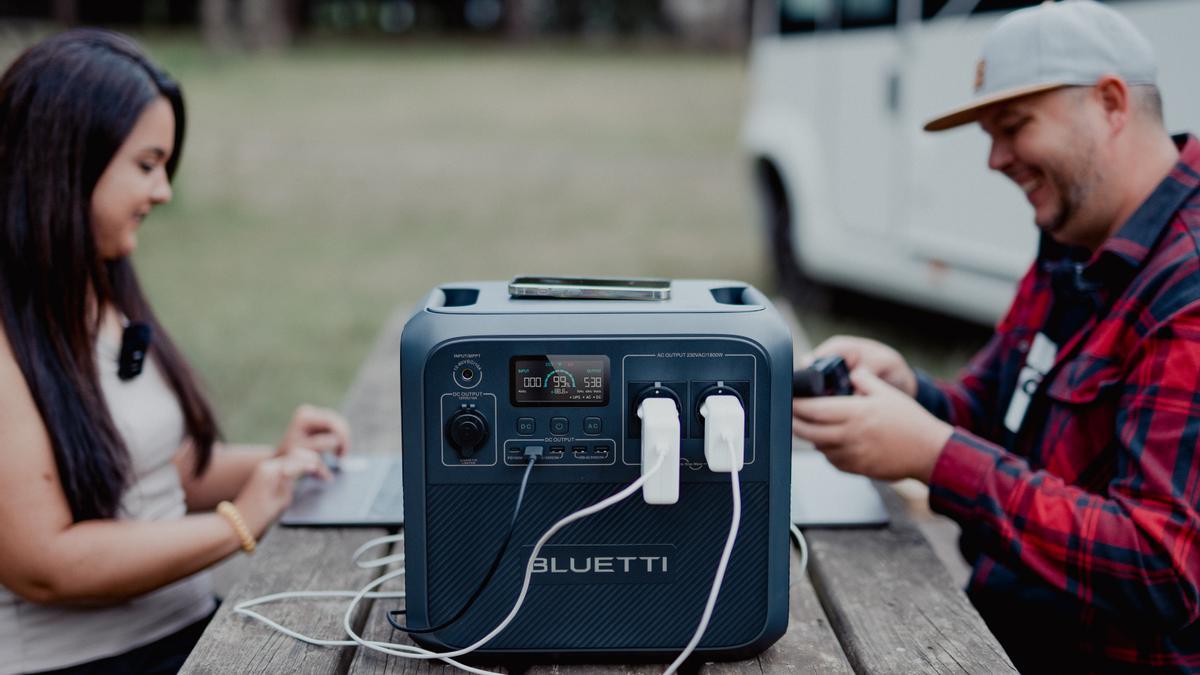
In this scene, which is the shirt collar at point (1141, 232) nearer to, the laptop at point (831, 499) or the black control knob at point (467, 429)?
the laptop at point (831, 499)

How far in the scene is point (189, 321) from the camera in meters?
5.70

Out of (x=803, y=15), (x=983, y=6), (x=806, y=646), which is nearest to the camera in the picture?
(x=806, y=646)

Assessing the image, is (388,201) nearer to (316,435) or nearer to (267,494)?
(316,435)

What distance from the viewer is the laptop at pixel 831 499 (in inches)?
66.3

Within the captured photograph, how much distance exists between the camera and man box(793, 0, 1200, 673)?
138cm

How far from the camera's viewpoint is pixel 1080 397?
5.08ft

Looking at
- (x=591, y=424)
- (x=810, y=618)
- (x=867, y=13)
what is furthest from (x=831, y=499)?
(x=867, y=13)

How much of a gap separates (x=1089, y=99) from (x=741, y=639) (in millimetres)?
952

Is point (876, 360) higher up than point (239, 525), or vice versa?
point (876, 360)

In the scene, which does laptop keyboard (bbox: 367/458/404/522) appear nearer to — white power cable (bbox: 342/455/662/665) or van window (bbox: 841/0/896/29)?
white power cable (bbox: 342/455/662/665)

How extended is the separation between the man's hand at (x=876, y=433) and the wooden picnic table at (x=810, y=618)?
141mm

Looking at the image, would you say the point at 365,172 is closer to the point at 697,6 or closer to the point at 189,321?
the point at 189,321

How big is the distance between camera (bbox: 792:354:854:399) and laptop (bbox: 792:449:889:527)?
0.56 ft

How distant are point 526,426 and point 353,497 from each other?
2.17ft
